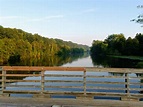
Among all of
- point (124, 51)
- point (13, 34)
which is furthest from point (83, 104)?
point (13, 34)

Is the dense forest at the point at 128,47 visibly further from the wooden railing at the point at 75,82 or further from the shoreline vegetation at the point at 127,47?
the wooden railing at the point at 75,82

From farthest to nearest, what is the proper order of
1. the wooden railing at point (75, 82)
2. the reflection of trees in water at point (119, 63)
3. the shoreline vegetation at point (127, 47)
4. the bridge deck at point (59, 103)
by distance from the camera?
the shoreline vegetation at point (127, 47) < the reflection of trees in water at point (119, 63) < the wooden railing at point (75, 82) < the bridge deck at point (59, 103)

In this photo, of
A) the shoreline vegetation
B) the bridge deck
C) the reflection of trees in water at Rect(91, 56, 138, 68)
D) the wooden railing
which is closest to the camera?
the bridge deck

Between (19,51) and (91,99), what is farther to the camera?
(19,51)

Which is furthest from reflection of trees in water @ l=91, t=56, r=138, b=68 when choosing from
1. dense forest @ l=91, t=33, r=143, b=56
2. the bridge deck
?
the bridge deck

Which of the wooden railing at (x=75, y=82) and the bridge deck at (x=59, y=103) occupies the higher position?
the wooden railing at (x=75, y=82)

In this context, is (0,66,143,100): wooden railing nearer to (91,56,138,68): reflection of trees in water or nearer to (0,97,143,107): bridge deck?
(0,97,143,107): bridge deck

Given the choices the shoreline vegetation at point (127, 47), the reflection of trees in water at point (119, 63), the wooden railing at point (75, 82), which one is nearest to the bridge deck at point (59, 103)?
the wooden railing at point (75, 82)

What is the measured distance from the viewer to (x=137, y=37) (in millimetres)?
100875

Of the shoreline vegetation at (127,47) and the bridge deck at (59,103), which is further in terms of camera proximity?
the shoreline vegetation at (127,47)

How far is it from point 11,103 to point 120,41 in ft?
351

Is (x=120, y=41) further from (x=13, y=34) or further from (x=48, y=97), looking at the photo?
(x=48, y=97)

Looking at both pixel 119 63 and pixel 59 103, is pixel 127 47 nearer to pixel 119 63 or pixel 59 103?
pixel 119 63

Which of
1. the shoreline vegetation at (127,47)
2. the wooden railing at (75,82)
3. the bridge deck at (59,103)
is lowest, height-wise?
the bridge deck at (59,103)
